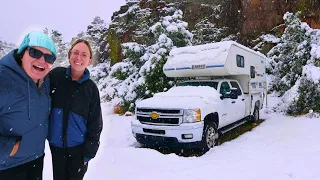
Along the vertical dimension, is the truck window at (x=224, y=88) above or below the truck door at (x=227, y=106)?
above

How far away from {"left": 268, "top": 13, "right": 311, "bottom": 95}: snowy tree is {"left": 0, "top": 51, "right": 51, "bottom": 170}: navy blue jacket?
36.3ft

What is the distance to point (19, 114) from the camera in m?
2.12

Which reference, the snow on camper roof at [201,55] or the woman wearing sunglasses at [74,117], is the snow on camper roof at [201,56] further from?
the woman wearing sunglasses at [74,117]

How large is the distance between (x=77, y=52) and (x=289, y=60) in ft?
41.1

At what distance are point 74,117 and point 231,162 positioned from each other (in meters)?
3.50

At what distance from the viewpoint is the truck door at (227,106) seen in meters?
7.26

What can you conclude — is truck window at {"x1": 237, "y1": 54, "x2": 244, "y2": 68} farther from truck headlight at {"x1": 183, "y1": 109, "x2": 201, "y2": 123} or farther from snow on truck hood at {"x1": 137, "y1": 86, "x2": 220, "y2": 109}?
truck headlight at {"x1": 183, "y1": 109, "x2": 201, "y2": 123}

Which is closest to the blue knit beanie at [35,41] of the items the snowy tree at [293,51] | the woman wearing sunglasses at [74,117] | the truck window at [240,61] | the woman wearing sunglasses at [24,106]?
the woman wearing sunglasses at [24,106]

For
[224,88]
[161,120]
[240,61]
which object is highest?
[240,61]

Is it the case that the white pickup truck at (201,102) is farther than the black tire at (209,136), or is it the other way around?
the black tire at (209,136)

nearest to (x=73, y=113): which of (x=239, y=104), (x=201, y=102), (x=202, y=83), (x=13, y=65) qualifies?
(x=13, y=65)

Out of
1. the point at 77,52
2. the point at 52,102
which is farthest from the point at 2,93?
the point at 77,52

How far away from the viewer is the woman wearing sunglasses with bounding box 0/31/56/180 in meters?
2.06

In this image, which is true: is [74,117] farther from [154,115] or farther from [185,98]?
[185,98]
